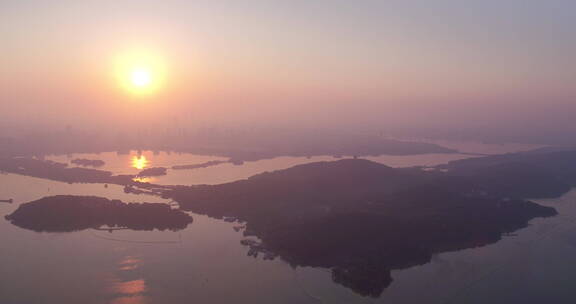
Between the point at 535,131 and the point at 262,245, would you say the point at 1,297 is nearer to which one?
the point at 262,245

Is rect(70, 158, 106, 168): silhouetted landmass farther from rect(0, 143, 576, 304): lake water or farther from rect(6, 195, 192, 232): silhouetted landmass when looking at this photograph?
rect(0, 143, 576, 304): lake water

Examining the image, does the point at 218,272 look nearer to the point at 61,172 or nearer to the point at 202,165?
the point at 61,172

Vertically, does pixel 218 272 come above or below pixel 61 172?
below

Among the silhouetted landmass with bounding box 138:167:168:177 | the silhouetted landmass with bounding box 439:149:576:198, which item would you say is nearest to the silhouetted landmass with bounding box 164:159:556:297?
the silhouetted landmass with bounding box 439:149:576:198

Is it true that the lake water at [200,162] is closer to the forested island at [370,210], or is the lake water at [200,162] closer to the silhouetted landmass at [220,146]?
the silhouetted landmass at [220,146]

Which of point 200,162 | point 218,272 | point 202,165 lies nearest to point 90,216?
point 218,272


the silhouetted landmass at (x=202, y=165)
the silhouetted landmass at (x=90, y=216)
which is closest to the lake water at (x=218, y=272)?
the silhouetted landmass at (x=90, y=216)
